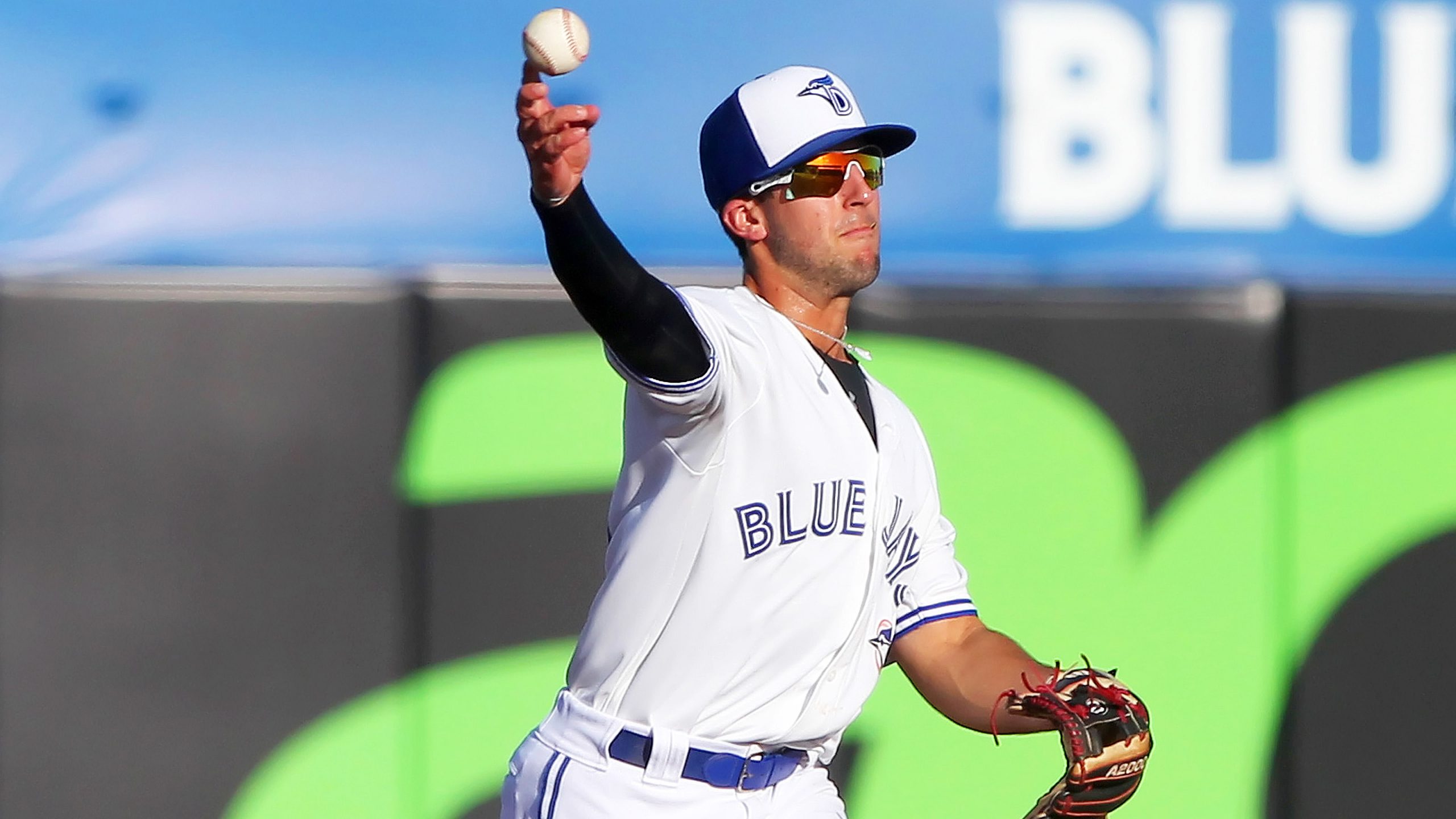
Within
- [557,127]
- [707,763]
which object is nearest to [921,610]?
[707,763]

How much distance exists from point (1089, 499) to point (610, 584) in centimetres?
182

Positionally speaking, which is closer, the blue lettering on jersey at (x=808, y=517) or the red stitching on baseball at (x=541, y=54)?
the red stitching on baseball at (x=541, y=54)

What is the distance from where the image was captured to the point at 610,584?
83.7 inches

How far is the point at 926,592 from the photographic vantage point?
2.41 metres

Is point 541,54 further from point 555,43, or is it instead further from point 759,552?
point 759,552

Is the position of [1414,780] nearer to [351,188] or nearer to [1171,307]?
[1171,307]

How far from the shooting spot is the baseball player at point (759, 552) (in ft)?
6.78

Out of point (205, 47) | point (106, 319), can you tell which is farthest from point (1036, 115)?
point (106, 319)

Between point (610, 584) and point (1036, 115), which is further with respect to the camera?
point (1036, 115)

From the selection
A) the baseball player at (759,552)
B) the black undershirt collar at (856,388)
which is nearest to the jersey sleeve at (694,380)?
the baseball player at (759,552)

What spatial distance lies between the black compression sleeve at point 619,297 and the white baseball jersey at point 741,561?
5.7 inches

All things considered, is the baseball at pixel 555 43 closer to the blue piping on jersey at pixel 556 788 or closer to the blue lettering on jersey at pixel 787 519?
the blue lettering on jersey at pixel 787 519

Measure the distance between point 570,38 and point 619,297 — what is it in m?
0.28

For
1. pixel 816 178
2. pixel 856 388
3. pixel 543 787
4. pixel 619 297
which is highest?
pixel 816 178
